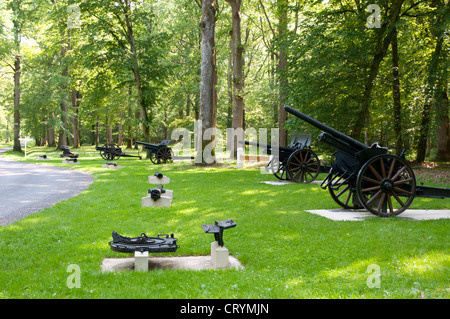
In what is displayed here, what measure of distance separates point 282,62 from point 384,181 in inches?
612

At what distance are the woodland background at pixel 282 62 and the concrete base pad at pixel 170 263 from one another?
38.7 ft

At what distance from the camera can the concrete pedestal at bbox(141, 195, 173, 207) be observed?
909cm

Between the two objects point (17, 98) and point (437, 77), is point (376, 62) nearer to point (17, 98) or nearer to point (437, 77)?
point (437, 77)

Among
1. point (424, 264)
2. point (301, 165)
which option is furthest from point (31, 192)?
point (424, 264)

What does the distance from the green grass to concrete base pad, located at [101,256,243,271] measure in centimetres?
15

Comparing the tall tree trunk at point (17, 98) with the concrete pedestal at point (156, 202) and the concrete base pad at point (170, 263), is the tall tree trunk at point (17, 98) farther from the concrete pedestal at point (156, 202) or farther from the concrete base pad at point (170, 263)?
the concrete base pad at point (170, 263)

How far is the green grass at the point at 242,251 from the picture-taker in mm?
3955

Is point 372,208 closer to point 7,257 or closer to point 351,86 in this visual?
point 7,257

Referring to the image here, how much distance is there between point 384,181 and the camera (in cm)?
745

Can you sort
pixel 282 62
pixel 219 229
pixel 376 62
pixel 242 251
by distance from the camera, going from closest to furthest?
pixel 219 229 → pixel 242 251 → pixel 376 62 → pixel 282 62

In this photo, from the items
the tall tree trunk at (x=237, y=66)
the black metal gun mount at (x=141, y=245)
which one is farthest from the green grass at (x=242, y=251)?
the tall tree trunk at (x=237, y=66)

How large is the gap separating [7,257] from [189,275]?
8.28ft

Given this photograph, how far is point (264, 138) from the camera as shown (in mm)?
39875

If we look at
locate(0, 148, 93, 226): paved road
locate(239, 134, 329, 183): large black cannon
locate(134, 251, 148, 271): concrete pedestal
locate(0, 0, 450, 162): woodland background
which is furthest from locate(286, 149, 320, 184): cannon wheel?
locate(134, 251, 148, 271): concrete pedestal
